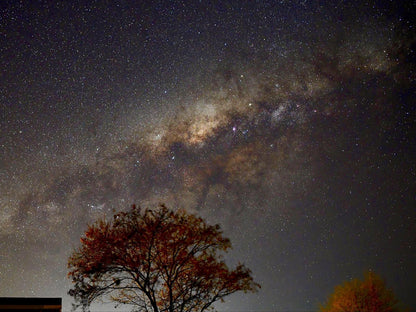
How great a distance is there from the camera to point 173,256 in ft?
65.9

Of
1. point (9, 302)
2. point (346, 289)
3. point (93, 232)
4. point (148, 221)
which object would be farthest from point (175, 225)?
point (346, 289)

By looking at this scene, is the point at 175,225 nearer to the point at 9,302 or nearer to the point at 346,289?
the point at 9,302

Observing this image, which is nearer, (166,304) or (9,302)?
(9,302)

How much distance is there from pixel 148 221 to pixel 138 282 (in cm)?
335

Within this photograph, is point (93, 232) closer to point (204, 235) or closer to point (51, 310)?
point (51, 310)

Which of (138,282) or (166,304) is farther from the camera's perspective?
(166,304)

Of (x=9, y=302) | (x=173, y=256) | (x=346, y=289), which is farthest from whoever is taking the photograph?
(x=346, y=289)

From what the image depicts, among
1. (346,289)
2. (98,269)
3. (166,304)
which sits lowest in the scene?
(166,304)

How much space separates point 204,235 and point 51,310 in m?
9.10

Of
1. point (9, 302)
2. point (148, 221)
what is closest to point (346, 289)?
point (148, 221)

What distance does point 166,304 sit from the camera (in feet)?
67.5

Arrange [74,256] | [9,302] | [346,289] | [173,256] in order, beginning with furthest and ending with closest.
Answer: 1. [346,289]
2. [173,256]
3. [74,256]
4. [9,302]

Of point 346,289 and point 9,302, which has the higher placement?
point 346,289

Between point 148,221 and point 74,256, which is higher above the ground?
point 148,221
